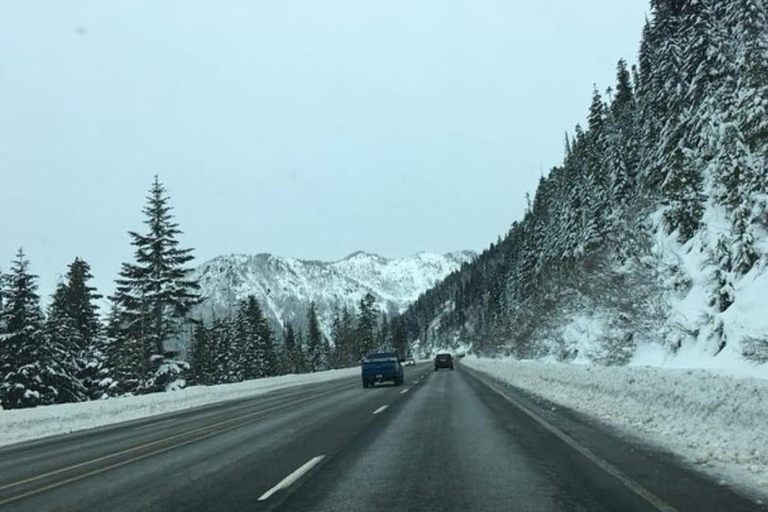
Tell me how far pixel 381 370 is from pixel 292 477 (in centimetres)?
2567

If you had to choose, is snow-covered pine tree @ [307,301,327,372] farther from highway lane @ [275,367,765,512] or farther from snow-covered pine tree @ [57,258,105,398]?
highway lane @ [275,367,765,512]

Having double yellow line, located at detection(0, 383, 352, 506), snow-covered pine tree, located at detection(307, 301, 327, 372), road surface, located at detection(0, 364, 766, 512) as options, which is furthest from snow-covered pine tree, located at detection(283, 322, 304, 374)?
road surface, located at detection(0, 364, 766, 512)

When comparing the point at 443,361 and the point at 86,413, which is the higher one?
the point at 443,361

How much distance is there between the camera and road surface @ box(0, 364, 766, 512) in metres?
6.73

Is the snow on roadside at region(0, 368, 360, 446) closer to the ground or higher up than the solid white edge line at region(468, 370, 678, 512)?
higher up

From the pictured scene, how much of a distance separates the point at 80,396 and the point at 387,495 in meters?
42.6

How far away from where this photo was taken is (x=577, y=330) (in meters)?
42.8

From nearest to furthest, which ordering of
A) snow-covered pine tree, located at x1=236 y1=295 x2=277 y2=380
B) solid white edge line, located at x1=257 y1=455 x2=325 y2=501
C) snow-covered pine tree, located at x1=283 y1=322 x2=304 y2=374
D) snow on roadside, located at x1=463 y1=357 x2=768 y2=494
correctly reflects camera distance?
1. solid white edge line, located at x1=257 y1=455 x2=325 y2=501
2. snow on roadside, located at x1=463 y1=357 x2=768 y2=494
3. snow-covered pine tree, located at x1=236 y1=295 x2=277 y2=380
4. snow-covered pine tree, located at x1=283 y1=322 x2=304 y2=374

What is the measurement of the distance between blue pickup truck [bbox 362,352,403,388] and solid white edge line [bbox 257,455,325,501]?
2375 centimetres

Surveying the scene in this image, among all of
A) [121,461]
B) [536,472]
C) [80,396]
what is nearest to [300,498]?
[536,472]

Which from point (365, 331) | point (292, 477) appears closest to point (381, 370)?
point (292, 477)

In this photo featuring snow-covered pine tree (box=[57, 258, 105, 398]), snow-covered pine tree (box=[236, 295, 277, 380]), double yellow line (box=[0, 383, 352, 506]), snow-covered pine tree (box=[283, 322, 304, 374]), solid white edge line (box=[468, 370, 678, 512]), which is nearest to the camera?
solid white edge line (box=[468, 370, 678, 512])

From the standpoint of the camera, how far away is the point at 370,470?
8750 mm

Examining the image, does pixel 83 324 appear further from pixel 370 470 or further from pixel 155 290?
pixel 370 470
